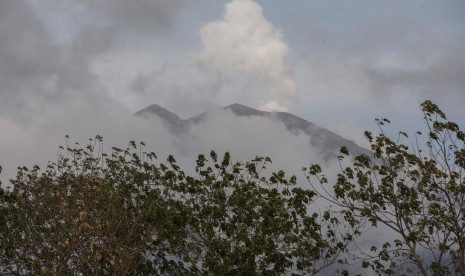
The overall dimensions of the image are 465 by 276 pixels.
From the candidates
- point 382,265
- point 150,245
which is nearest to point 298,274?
point 382,265

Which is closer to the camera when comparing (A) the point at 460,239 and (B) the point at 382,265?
(A) the point at 460,239

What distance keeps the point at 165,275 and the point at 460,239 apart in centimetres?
1087

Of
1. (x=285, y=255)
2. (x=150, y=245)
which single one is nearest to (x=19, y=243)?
(x=150, y=245)

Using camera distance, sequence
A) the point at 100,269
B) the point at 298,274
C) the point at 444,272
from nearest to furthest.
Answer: the point at 100,269 < the point at 298,274 < the point at 444,272

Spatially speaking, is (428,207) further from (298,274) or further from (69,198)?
(69,198)

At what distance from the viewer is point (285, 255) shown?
23703mm

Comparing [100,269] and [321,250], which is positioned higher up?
[321,250]

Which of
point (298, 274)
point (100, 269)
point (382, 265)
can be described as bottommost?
point (100, 269)

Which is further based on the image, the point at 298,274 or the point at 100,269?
the point at 298,274

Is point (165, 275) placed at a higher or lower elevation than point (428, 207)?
lower

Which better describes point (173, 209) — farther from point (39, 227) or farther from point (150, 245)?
point (39, 227)

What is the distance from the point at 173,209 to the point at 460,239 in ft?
33.7

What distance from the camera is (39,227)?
82.3 ft

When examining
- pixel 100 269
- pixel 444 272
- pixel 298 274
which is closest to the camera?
pixel 100 269
